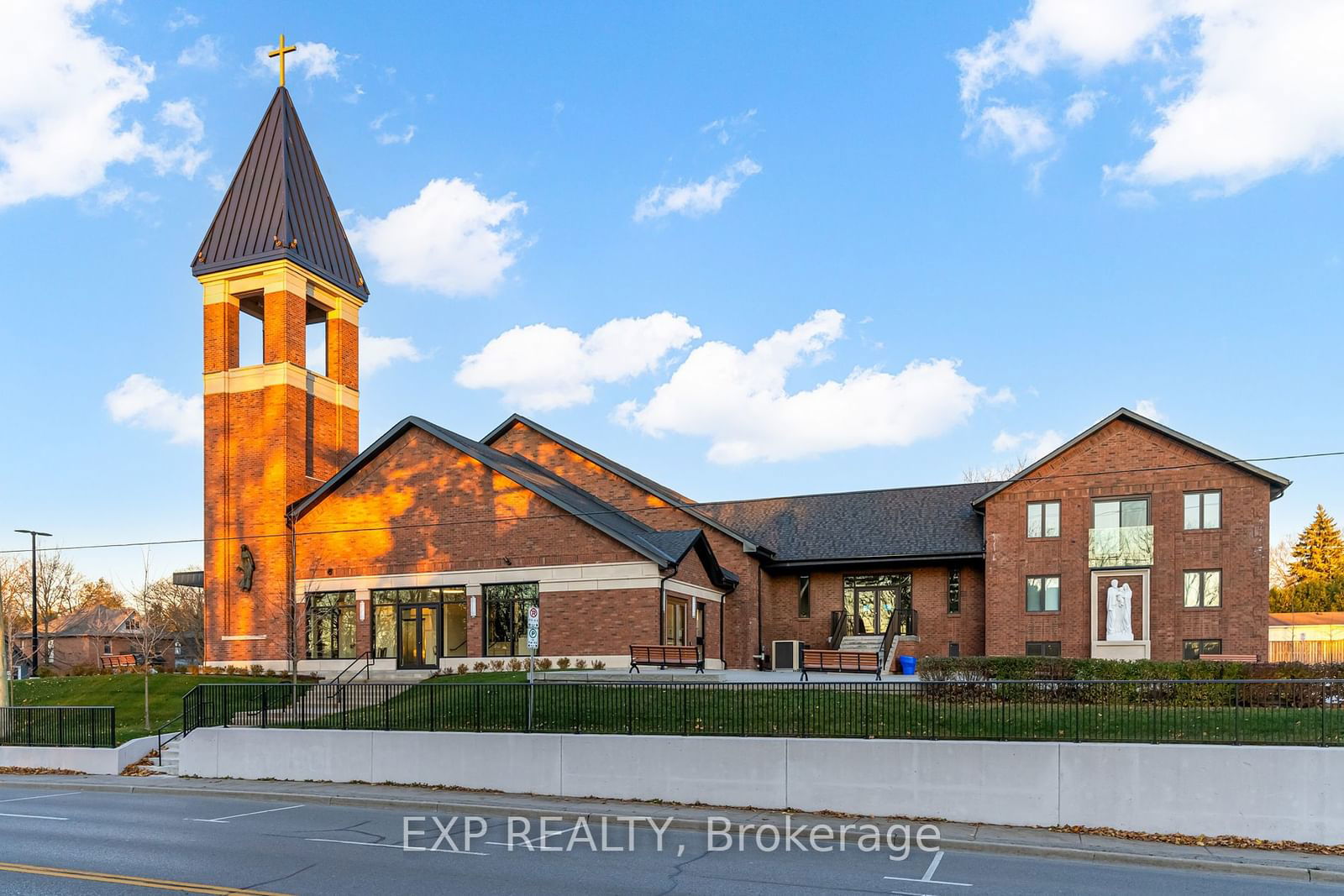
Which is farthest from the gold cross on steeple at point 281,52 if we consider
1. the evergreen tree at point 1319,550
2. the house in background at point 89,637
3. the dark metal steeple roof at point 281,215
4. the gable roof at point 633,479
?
the evergreen tree at point 1319,550

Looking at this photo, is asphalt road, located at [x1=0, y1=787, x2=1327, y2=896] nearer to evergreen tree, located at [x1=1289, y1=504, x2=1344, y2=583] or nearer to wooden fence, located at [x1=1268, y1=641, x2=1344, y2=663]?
wooden fence, located at [x1=1268, y1=641, x2=1344, y2=663]

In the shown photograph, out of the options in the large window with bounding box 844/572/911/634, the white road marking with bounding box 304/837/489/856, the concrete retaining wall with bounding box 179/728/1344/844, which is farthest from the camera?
the large window with bounding box 844/572/911/634

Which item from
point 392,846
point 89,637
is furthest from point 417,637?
point 89,637

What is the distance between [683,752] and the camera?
1784 centimetres

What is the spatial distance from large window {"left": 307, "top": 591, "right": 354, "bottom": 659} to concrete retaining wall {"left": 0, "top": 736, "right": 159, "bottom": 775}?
910 cm

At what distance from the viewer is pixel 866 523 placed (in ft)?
131

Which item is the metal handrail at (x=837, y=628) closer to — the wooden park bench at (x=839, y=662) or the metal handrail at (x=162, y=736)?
the wooden park bench at (x=839, y=662)

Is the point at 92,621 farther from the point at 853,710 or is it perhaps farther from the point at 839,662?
the point at 853,710

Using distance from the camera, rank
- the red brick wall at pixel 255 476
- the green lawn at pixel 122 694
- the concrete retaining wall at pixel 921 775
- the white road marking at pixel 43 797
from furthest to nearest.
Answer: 1. the red brick wall at pixel 255 476
2. the green lawn at pixel 122 694
3. the white road marking at pixel 43 797
4. the concrete retaining wall at pixel 921 775

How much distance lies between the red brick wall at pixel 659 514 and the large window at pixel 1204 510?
13757mm

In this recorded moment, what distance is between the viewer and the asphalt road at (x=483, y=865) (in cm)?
1130

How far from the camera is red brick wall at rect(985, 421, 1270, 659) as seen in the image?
108 feet

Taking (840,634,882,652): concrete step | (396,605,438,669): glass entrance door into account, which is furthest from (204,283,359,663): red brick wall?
(840,634,882,652): concrete step

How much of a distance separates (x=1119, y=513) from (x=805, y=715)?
67.2 feet
